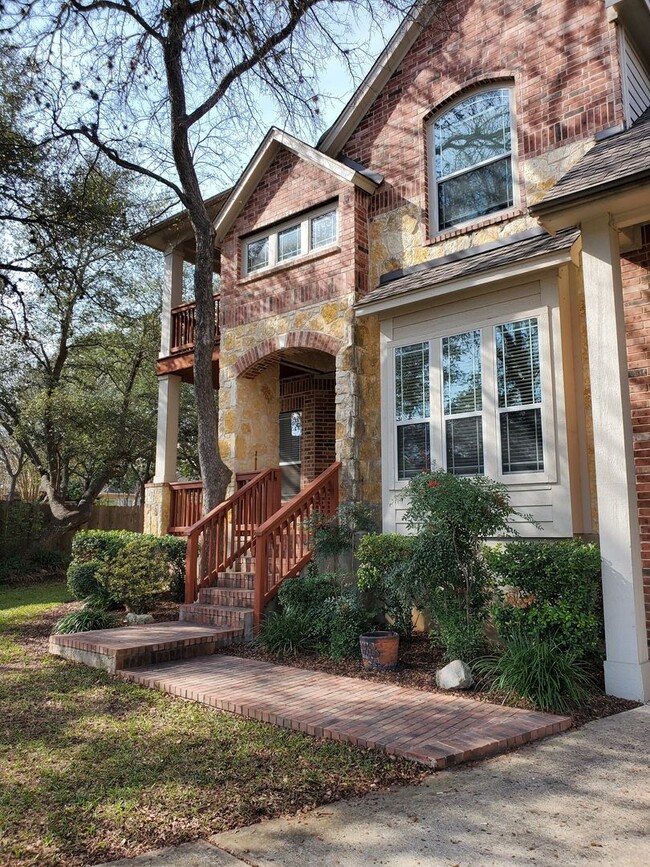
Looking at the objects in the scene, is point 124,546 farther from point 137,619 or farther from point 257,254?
point 257,254

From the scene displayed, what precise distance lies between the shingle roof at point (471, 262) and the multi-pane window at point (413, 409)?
761 millimetres

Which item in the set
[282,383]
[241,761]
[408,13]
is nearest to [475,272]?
[408,13]

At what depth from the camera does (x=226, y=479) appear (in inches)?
379

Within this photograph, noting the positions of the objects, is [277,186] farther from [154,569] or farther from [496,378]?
[154,569]

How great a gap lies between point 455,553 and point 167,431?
7971 millimetres

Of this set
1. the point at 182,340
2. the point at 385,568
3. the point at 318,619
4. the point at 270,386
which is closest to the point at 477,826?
the point at 385,568

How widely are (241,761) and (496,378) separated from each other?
4789 mm

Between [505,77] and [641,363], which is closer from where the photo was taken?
[641,363]

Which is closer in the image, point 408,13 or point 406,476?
point 406,476

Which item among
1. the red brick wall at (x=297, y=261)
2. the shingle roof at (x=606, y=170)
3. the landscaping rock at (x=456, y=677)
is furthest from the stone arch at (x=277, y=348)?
the landscaping rock at (x=456, y=677)

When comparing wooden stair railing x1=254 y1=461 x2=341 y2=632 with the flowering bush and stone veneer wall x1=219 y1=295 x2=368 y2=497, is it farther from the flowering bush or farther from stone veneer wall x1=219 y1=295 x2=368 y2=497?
the flowering bush

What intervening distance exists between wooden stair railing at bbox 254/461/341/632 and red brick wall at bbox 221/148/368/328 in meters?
2.66

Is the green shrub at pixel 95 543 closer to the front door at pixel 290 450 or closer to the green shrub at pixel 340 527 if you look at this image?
the front door at pixel 290 450

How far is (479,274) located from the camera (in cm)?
718
